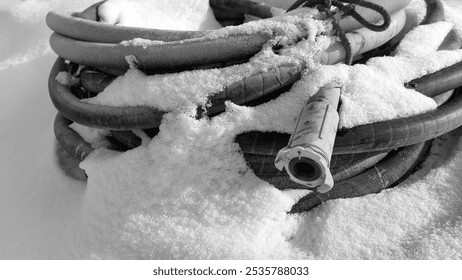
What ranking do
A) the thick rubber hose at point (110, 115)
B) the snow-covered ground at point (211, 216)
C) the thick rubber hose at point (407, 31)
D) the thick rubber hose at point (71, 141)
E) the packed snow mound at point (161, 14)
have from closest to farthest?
the snow-covered ground at point (211, 216) < the thick rubber hose at point (110, 115) < the thick rubber hose at point (71, 141) < the thick rubber hose at point (407, 31) < the packed snow mound at point (161, 14)

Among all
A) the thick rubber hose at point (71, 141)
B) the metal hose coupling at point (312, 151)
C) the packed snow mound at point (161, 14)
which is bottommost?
the thick rubber hose at point (71, 141)

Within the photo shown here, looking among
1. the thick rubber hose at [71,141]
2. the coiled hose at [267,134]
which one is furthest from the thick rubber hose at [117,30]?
the thick rubber hose at [71,141]

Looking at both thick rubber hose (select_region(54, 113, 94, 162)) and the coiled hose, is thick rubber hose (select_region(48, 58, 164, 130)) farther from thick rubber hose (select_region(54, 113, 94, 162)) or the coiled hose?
thick rubber hose (select_region(54, 113, 94, 162))

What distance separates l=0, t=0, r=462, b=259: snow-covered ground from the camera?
1.95m

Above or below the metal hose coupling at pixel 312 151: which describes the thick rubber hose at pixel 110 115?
below

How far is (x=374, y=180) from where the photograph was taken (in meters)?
2.19

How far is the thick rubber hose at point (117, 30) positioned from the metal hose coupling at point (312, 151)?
2.29 feet

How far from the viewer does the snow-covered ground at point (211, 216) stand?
195 cm

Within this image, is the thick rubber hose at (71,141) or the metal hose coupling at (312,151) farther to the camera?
the thick rubber hose at (71,141)

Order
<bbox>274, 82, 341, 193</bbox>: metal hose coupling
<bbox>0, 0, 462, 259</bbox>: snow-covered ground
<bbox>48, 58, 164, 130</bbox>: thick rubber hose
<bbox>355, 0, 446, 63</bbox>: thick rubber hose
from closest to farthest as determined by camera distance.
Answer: <bbox>274, 82, 341, 193</bbox>: metal hose coupling
<bbox>0, 0, 462, 259</bbox>: snow-covered ground
<bbox>48, 58, 164, 130</bbox>: thick rubber hose
<bbox>355, 0, 446, 63</bbox>: thick rubber hose

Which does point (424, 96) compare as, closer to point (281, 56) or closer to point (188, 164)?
point (281, 56)

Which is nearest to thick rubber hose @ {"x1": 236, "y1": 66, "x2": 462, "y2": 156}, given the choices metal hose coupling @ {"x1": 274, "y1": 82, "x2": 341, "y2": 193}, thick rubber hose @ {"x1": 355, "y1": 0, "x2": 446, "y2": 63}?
metal hose coupling @ {"x1": 274, "y1": 82, "x2": 341, "y2": 193}

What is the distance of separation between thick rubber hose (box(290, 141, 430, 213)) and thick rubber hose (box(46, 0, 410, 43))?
0.72 meters

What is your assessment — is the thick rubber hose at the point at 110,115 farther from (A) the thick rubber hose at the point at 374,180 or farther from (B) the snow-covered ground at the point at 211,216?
(A) the thick rubber hose at the point at 374,180
